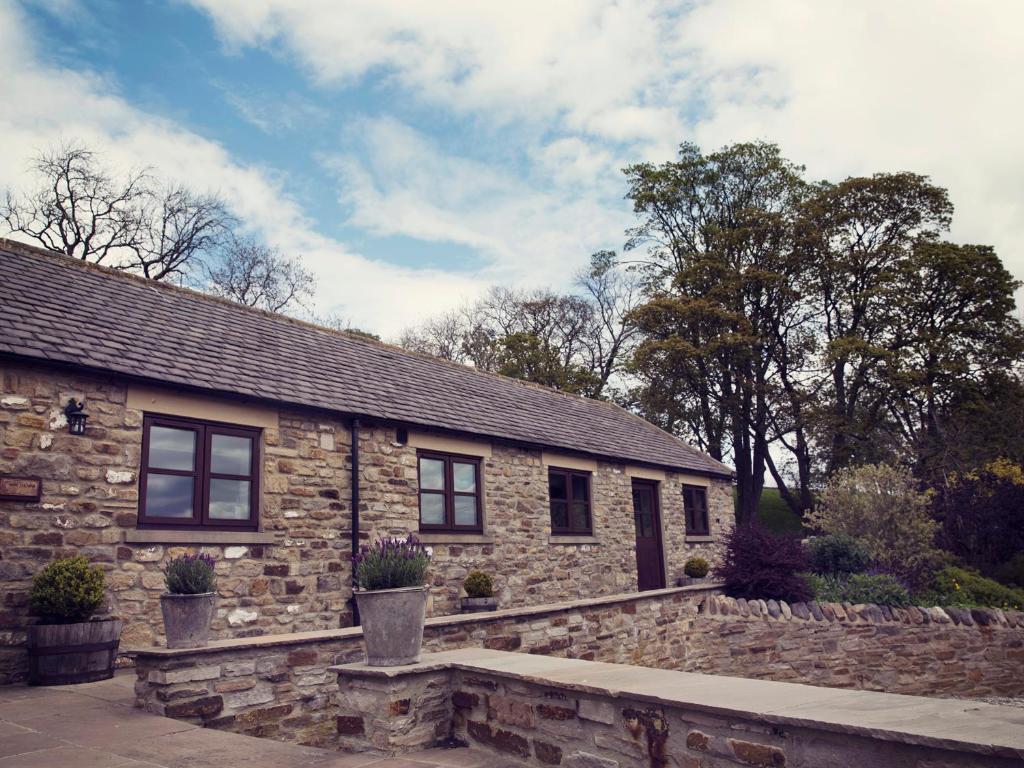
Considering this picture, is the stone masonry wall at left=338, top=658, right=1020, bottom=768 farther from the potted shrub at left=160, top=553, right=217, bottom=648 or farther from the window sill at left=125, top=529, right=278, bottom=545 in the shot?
the window sill at left=125, top=529, right=278, bottom=545

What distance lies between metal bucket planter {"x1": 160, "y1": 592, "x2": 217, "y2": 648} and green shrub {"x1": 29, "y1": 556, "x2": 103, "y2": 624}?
3.56 feet

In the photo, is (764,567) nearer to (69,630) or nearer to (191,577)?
(191,577)

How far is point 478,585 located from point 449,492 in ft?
5.17

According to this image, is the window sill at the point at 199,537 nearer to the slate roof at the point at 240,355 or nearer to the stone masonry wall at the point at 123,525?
the stone masonry wall at the point at 123,525

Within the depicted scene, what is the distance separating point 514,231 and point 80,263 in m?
11.8

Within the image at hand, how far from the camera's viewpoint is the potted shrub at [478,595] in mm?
10750

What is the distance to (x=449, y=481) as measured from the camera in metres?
11.6

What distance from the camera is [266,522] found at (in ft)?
29.4

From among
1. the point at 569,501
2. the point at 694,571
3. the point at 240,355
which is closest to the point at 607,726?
the point at 240,355

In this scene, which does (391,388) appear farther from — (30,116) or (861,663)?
(30,116)

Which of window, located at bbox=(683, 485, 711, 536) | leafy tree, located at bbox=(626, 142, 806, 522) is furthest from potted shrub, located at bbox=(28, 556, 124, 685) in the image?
leafy tree, located at bbox=(626, 142, 806, 522)

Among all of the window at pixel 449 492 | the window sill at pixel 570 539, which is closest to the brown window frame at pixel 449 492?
the window at pixel 449 492

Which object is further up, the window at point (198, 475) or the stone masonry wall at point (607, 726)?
the window at point (198, 475)

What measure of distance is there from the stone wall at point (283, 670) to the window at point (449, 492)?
3056 millimetres
